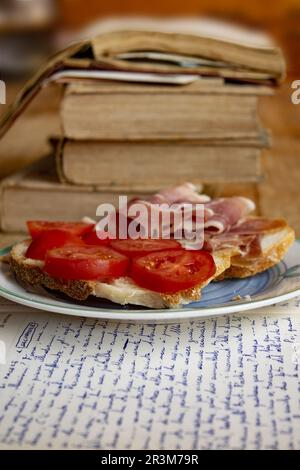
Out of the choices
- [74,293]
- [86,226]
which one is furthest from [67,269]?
[86,226]

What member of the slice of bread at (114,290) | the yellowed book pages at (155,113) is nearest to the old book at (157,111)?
the yellowed book pages at (155,113)

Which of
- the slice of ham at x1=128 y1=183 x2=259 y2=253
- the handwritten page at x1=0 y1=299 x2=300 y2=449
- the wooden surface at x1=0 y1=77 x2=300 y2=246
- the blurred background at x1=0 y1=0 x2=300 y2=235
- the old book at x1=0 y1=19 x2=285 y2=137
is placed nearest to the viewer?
the handwritten page at x1=0 y1=299 x2=300 y2=449

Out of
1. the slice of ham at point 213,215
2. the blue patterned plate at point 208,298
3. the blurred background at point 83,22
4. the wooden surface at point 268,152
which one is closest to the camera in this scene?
the blue patterned plate at point 208,298

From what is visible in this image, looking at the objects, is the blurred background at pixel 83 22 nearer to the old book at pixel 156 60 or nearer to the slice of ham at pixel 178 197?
the old book at pixel 156 60

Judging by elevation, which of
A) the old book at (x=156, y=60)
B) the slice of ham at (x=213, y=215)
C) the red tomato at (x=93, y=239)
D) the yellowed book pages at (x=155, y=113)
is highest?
the old book at (x=156, y=60)

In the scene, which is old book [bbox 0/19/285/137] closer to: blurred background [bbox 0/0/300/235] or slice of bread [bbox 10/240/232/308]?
slice of bread [bbox 10/240/232/308]

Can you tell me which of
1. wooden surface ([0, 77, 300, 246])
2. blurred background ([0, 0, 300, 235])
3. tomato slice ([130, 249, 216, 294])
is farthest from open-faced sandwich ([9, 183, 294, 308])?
blurred background ([0, 0, 300, 235])

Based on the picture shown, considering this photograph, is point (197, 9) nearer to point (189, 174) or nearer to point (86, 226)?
point (189, 174)
